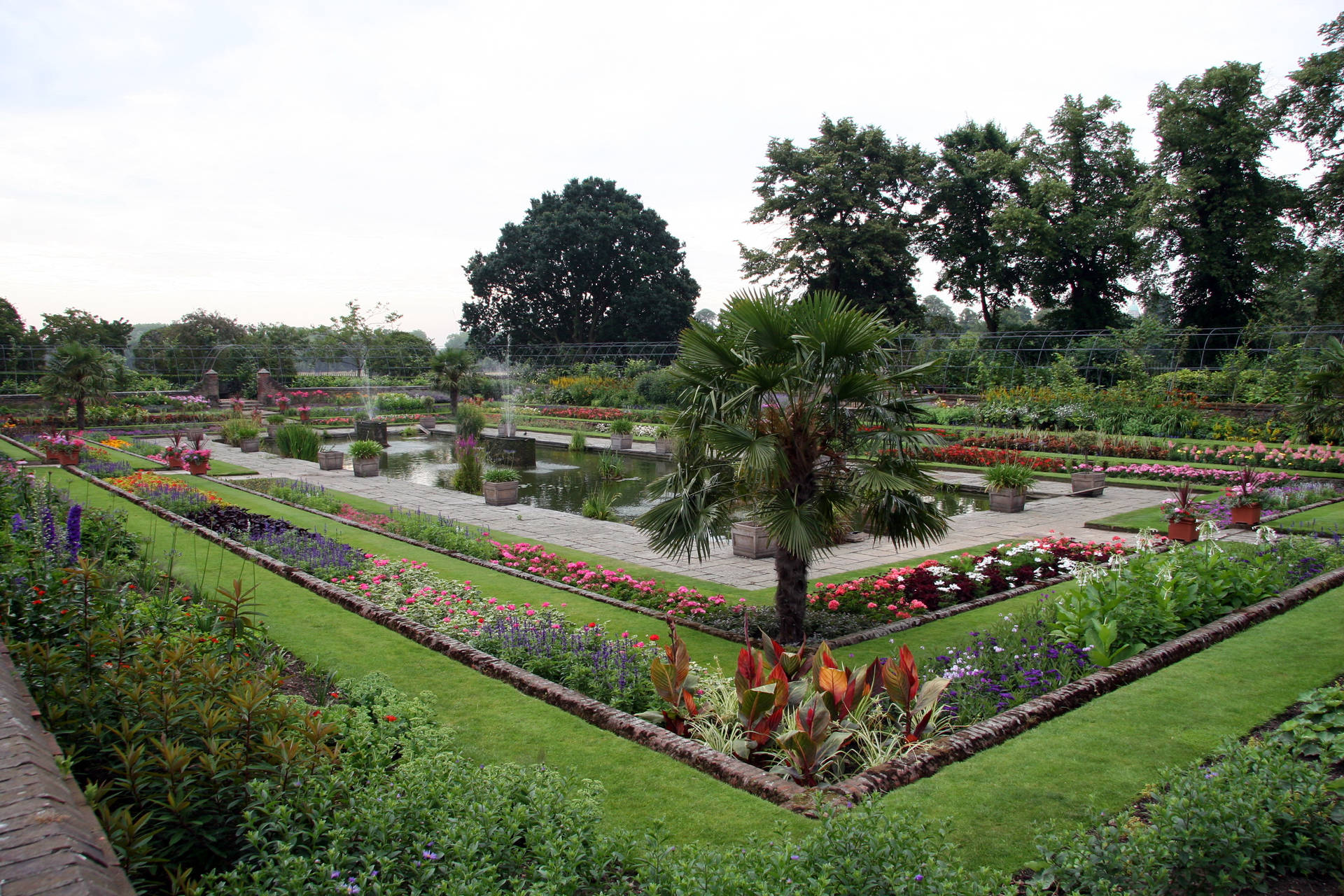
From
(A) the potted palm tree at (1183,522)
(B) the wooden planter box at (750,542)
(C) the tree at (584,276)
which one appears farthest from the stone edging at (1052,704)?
(C) the tree at (584,276)

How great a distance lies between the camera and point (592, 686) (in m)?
4.92

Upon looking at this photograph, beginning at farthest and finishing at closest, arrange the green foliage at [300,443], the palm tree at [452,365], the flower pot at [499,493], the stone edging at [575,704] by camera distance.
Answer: the palm tree at [452,365], the green foliage at [300,443], the flower pot at [499,493], the stone edging at [575,704]

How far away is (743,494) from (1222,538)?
7.29 metres

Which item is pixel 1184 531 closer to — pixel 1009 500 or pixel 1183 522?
pixel 1183 522

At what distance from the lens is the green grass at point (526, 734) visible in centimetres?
347

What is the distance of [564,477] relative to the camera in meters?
17.8

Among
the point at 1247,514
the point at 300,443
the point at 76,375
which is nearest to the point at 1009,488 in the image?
the point at 1247,514

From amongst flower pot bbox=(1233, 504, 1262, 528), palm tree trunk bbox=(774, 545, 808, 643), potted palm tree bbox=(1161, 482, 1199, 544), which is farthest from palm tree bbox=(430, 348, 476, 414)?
palm tree trunk bbox=(774, 545, 808, 643)

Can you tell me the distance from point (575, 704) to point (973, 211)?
37350 millimetres

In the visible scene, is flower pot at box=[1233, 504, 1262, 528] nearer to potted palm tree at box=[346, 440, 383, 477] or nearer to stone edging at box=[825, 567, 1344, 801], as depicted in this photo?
stone edging at box=[825, 567, 1344, 801]

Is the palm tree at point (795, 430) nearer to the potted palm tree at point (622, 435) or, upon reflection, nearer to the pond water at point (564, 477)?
the pond water at point (564, 477)

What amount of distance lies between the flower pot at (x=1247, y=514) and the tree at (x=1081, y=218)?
25200 millimetres

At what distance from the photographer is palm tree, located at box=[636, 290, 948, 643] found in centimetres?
585

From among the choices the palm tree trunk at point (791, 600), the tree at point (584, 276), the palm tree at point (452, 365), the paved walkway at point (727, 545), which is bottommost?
the paved walkway at point (727, 545)
